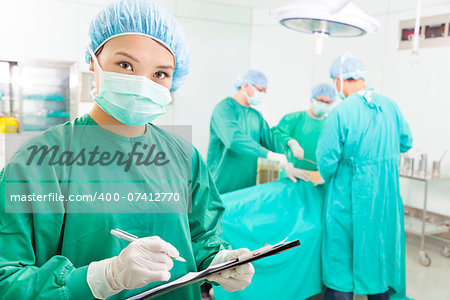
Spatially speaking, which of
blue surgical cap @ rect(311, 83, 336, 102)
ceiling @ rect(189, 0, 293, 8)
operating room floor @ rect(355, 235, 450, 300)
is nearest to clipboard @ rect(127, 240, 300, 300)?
operating room floor @ rect(355, 235, 450, 300)

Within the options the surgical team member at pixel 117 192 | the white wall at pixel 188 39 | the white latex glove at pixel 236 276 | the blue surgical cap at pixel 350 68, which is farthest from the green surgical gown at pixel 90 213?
the white wall at pixel 188 39

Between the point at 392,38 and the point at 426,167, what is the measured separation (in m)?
1.39

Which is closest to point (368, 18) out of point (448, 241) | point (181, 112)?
point (448, 241)

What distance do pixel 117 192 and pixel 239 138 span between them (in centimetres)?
178

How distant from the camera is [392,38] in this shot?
3.84 m

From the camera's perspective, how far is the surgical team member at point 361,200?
6.95 feet

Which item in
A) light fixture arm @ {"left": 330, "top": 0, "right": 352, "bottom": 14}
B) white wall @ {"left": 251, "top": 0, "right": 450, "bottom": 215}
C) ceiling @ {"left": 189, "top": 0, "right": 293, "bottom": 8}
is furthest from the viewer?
ceiling @ {"left": 189, "top": 0, "right": 293, "bottom": 8}

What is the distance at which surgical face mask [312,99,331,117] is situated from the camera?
10.8 ft

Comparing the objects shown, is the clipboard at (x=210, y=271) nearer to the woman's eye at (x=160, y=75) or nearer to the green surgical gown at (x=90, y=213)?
the green surgical gown at (x=90, y=213)

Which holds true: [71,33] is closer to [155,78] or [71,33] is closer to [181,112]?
[181,112]

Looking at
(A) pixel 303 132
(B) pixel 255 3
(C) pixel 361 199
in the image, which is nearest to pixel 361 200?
(C) pixel 361 199

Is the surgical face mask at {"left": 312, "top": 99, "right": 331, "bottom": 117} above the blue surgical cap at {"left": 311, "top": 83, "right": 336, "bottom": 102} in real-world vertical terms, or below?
below

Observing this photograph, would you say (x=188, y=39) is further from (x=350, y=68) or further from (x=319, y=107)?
(x=350, y=68)

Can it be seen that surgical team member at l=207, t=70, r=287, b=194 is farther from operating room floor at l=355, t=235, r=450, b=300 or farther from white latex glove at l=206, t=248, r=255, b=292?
white latex glove at l=206, t=248, r=255, b=292
